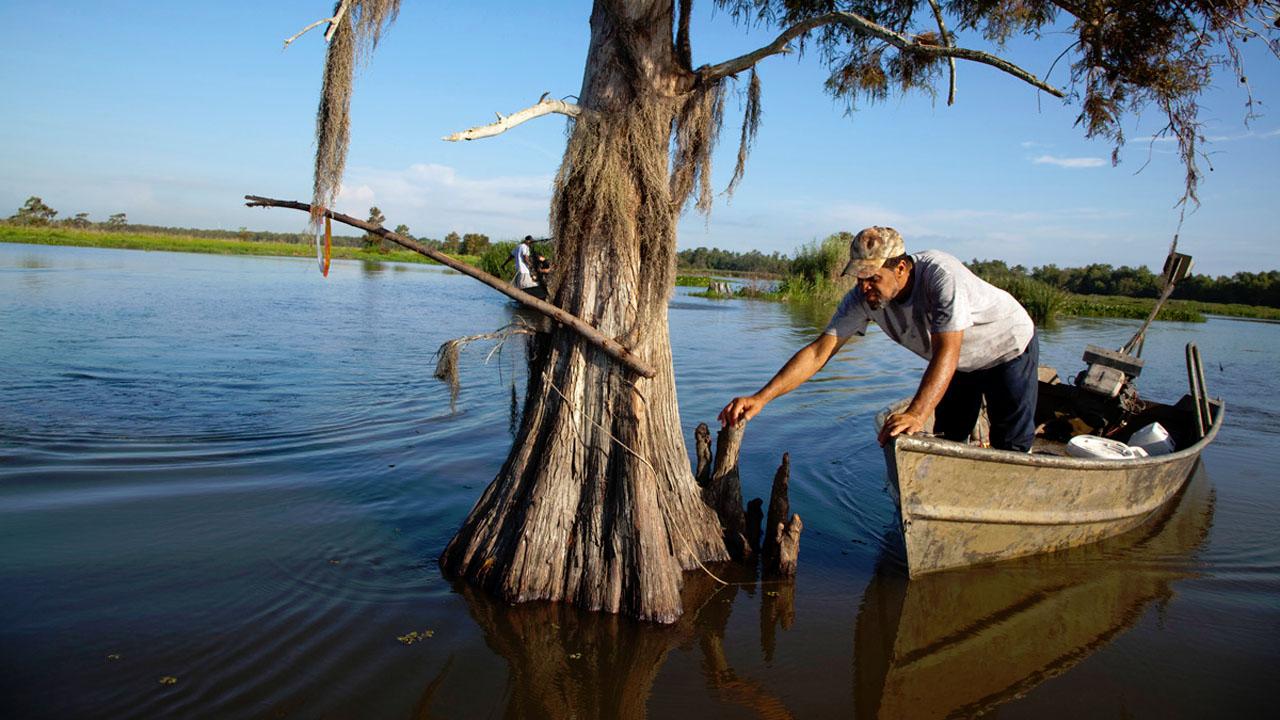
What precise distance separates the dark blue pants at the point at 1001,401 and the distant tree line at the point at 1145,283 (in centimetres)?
4891

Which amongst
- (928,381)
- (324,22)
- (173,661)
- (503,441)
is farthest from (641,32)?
(503,441)

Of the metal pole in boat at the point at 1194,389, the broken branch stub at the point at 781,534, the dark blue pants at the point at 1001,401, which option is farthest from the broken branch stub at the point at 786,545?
the metal pole in boat at the point at 1194,389

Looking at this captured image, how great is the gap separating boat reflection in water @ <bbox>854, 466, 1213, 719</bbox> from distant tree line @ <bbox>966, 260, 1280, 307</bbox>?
159ft

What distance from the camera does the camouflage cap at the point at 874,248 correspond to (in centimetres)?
460

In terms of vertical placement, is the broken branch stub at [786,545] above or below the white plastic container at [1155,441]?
below

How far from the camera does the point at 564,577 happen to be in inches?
181

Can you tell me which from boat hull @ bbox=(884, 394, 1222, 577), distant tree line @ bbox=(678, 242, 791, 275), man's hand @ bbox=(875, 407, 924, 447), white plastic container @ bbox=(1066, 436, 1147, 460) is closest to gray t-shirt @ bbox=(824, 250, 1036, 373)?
man's hand @ bbox=(875, 407, 924, 447)

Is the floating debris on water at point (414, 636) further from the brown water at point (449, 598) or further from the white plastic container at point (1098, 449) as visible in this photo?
the white plastic container at point (1098, 449)

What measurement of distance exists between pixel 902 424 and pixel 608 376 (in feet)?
5.84

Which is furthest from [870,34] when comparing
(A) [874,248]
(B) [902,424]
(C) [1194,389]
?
(C) [1194,389]

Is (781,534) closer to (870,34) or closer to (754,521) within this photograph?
(754,521)

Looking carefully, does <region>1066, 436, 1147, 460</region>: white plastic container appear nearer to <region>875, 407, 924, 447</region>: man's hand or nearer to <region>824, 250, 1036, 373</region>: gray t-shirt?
<region>824, 250, 1036, 373</region>: gray t-shirt

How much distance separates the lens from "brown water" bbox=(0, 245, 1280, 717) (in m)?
3.82

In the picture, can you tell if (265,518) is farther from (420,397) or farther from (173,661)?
(420,397)
